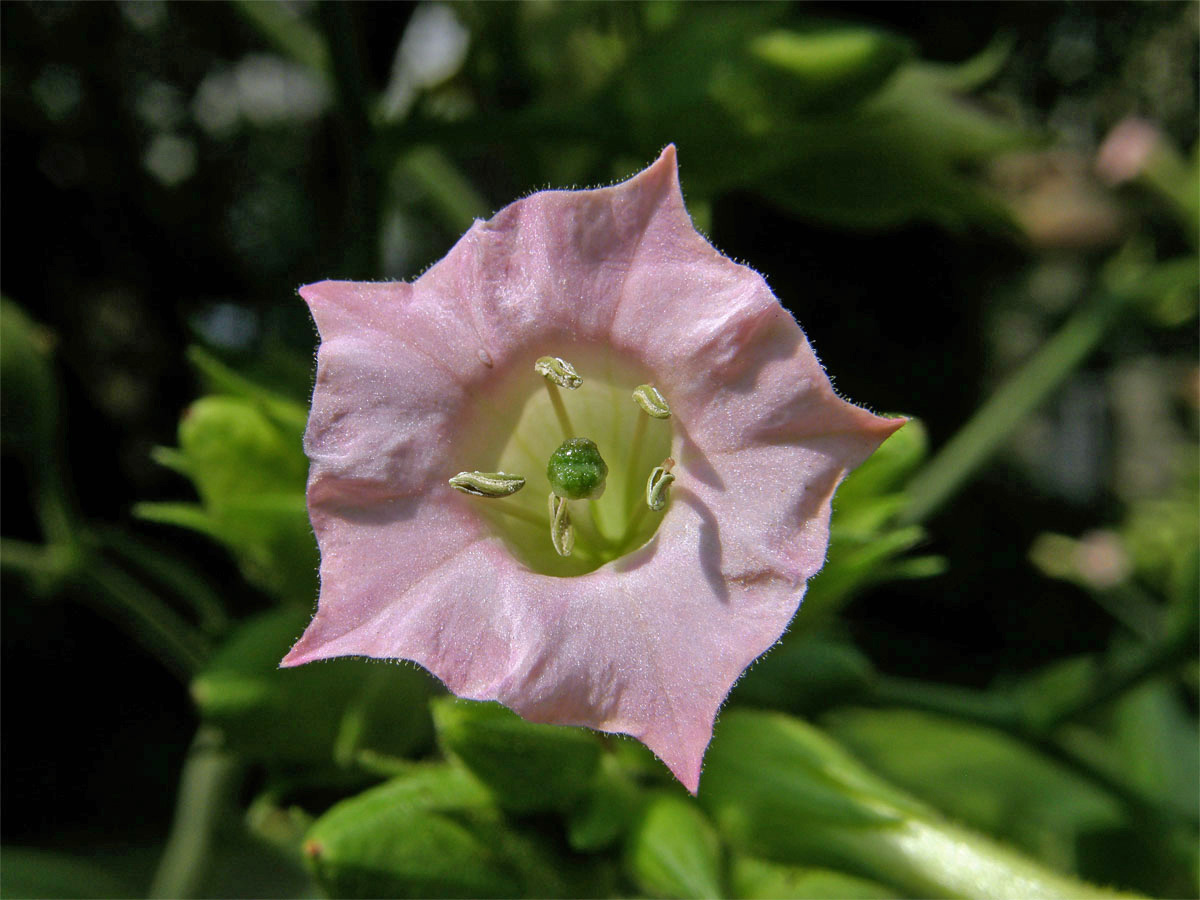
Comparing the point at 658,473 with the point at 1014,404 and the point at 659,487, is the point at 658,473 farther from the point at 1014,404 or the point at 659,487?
the point at 1014,404

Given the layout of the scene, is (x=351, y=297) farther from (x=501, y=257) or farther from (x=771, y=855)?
(x=771, y=855)

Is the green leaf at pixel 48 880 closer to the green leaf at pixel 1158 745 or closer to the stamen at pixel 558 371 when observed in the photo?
the stamen at pixel 558 371

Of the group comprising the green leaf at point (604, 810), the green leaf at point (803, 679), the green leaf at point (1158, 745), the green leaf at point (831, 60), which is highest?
the green leaf at point (831, 60)

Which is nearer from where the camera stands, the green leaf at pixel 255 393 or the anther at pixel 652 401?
the anther at pixel 652 401

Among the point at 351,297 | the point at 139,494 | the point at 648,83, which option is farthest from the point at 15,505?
the point at 351,297

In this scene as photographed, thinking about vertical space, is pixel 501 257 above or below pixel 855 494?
above

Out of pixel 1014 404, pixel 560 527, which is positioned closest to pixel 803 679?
pixel 560 527

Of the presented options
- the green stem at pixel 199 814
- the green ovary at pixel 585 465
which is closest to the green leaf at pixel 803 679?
the green ovary at pixel 585 465
